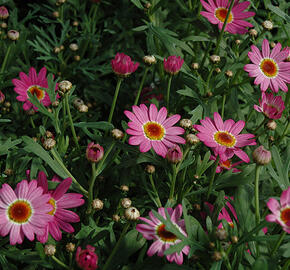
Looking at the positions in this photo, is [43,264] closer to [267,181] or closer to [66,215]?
[66,215]

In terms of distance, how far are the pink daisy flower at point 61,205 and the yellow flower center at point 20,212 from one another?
65mm

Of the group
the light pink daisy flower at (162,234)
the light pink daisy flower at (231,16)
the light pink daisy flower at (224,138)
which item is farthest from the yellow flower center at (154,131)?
the light pink daisy flower at (231,16)

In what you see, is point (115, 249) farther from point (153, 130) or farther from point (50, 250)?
point (153, 130)

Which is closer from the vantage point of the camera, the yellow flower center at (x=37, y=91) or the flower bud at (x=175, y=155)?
the flower bud at (x=175, y=155)

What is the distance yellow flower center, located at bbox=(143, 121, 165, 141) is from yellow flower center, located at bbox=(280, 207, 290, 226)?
47 cm

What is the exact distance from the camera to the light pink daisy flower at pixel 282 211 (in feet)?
3.07

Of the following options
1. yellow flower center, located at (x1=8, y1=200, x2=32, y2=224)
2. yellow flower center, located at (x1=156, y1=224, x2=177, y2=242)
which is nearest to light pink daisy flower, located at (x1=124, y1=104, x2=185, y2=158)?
yellow flower center, located at (x1=156, y1=224, x2=177, y2=242)

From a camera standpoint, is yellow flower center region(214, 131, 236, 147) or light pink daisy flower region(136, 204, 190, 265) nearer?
light pink daisy flower region(136, 204, 190, 265)

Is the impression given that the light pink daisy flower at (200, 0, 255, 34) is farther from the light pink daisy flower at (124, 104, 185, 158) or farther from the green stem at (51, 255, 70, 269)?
the green stem at (51, 255, 70, 269)

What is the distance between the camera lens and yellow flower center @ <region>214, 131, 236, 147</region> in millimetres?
1269

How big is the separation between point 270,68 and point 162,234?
0.77 m

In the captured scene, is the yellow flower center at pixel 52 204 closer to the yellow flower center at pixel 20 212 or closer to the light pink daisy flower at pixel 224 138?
the yellow flower center at pixel 20 212

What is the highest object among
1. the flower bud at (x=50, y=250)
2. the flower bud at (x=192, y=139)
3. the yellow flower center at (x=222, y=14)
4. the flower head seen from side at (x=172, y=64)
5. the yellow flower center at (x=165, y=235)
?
the yellow flower center at (x=222, y=14)

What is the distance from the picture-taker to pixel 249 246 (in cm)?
114
